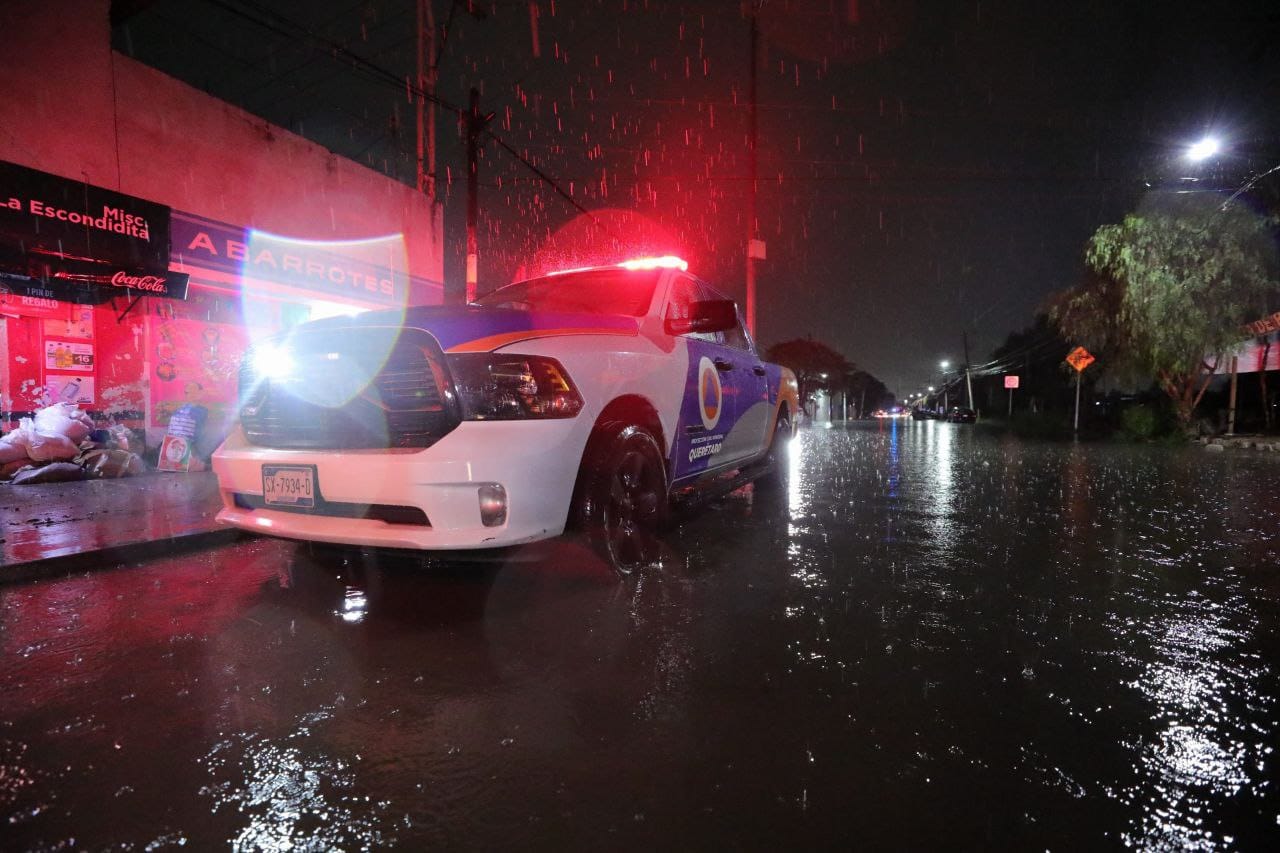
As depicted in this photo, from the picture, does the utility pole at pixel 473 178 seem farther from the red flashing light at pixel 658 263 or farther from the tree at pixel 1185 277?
the tree at pixel 1185 277

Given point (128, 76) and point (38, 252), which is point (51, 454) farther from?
point (128, 76)

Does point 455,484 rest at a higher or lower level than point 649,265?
lower

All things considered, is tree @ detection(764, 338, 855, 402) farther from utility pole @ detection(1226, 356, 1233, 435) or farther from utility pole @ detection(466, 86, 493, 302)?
utility pole @ detection(466, 86, 493, 302)

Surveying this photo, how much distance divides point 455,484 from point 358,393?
2.37ft

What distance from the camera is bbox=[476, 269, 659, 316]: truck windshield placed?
4285mm

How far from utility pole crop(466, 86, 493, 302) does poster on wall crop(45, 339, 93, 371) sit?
5624mm

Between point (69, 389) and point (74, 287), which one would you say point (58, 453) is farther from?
point (74, 287)

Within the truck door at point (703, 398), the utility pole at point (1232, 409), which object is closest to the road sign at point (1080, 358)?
the utility pole at point (1232, 409)

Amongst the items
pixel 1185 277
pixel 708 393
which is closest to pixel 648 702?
pixel 708 393

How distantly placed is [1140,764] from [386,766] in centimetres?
215

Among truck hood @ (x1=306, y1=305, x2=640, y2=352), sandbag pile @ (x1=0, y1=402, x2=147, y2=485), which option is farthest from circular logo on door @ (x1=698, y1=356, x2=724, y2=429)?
sandbag pile @ (x1=0, y1=402, x2=147, y2=485)

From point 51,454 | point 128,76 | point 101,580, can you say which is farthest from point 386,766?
point 128,76

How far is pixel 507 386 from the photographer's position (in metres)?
2.90

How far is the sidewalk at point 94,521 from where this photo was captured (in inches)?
157
